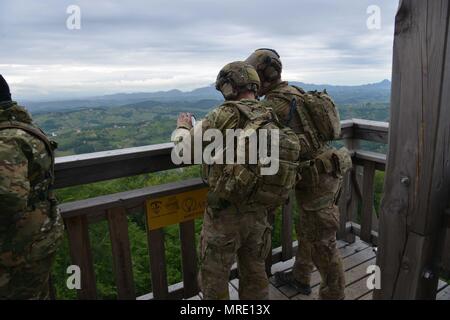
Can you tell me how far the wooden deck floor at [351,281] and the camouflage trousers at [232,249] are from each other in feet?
2.13

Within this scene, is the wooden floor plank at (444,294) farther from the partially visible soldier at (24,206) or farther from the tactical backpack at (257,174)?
the partially visible soldier at (24,206)

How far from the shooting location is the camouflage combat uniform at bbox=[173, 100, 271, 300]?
7.33ft

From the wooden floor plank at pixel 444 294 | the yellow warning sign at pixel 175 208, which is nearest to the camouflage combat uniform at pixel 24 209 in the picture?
the yellow warning sign at pixel 175 208

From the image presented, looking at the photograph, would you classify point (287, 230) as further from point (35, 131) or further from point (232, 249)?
point (35, 131)

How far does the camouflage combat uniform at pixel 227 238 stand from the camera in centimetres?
223

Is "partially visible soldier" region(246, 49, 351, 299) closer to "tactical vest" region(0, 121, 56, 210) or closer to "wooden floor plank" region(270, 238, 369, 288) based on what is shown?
"wooden floor plank" region(270, 238, 369, 288)

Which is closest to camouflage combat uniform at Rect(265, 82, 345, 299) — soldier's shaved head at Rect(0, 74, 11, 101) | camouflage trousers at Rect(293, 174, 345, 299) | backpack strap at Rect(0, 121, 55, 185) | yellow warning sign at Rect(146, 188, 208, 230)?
camouflage trousers at Rect(293, 174, 345, 299)

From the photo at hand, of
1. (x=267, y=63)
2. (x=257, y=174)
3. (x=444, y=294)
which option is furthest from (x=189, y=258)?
(x=444, y=294)

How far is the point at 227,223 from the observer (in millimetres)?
2324

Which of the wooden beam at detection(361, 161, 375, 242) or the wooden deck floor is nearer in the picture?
the wooden deck floor

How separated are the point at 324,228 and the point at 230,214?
36.4 inches
